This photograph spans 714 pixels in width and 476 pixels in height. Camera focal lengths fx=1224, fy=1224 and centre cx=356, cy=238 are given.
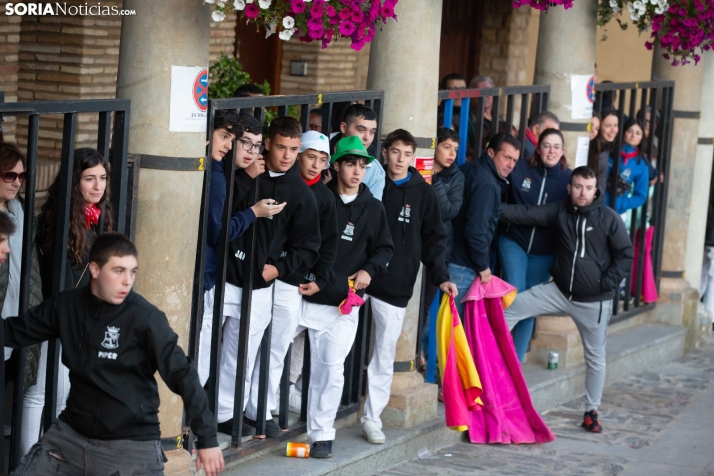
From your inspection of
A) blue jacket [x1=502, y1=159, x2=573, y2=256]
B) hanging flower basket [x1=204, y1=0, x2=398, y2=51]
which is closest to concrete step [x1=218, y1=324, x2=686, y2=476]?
blue jacket [x1=502, y1=159, x2=573, y2=256]

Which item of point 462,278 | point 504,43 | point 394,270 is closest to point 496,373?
point 462,278

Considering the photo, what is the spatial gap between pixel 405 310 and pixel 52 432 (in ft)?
10.5

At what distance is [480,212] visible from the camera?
7656 millimetres

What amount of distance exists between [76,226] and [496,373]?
3490 mm

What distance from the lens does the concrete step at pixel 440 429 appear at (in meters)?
6.35

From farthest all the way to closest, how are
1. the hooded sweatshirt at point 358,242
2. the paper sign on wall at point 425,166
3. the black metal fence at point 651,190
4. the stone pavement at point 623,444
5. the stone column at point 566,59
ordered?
1. the black metal fence at point 651,190
2. the stone column at point 566,59
3. the stone pavement at point 623,444
4. the paper sign on wall at point 425,166
5. the hooded sweatshirt at point 358,242

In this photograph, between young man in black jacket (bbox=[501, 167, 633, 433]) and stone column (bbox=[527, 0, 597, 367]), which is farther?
stone column (bbox=[527, 0, 597, 367])

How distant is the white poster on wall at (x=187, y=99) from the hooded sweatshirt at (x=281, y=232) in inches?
27.6

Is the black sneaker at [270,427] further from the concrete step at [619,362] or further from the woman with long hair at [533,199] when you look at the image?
the concrete step at [619,362]

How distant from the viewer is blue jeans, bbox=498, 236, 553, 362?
27.4 ft

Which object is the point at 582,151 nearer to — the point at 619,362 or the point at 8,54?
the point at 619,362

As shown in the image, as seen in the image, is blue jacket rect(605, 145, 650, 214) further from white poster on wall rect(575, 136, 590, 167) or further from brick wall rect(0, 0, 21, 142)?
brick wall rect(0, 0, 21, 142)

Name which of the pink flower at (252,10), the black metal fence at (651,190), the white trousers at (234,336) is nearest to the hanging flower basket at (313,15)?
the pink flower at (252,10)

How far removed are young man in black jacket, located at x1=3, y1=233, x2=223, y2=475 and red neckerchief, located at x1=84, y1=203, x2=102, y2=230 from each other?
2.06ft
